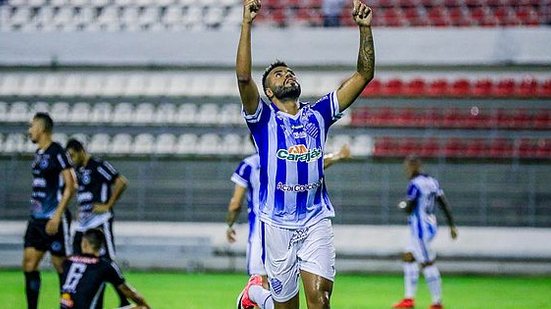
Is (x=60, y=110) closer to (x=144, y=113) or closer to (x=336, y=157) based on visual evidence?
(x=144, y=113)

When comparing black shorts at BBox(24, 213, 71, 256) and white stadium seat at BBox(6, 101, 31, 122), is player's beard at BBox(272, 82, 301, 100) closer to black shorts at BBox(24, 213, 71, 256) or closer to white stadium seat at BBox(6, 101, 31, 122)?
black shorts at BBox(24, 213, 71, 256)

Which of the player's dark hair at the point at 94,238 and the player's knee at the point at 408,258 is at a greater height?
the player's dark hair at the point at 94,238

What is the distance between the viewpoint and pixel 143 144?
90.6 ft

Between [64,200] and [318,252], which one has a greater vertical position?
[64,200]

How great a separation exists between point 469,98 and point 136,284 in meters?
11.4

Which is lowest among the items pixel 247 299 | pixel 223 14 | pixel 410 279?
pixel 410 279

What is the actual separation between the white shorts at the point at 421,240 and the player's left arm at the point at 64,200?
5863 mm

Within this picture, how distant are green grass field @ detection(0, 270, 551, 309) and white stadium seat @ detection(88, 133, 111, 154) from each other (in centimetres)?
544

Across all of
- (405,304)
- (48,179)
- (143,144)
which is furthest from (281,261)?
(143,144)

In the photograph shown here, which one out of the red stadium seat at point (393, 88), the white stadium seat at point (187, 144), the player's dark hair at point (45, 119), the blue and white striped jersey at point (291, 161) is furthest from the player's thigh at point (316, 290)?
the red stadium seat at point (393, 88)

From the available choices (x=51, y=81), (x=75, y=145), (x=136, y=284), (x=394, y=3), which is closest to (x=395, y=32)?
(x=394, y=3)

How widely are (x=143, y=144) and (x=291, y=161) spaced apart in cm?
1914

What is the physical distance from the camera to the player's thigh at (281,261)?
351 inches

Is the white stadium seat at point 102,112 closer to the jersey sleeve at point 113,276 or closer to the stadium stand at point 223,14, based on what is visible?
the stadium stand at point 223,14
